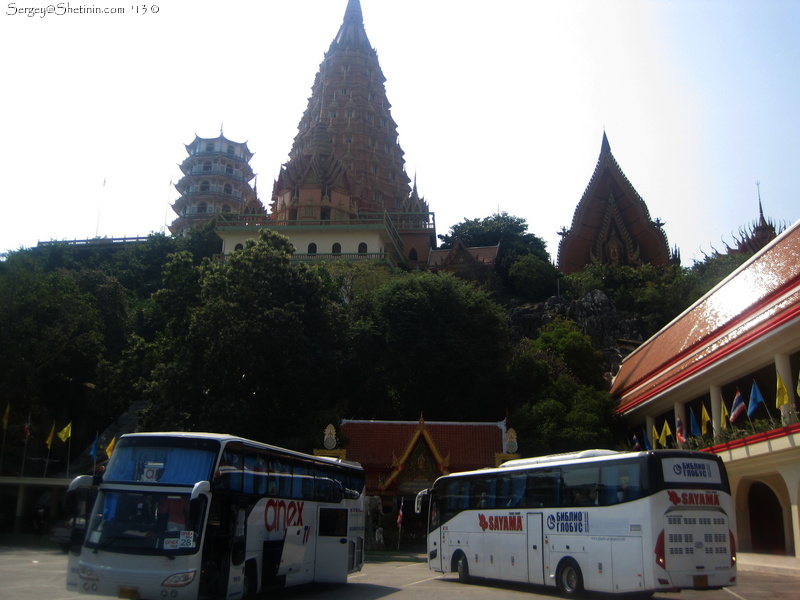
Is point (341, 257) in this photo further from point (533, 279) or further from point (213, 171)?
point (213, 171)

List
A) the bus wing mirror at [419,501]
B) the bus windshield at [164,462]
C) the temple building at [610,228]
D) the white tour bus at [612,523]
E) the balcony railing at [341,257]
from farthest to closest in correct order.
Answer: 1. the temple building at [610,228]
2. the balcony railing at [341,257]
3. the bus wing mirror at [419,501]
4. the white tour bus at [612,523]
5. the bus windshield at [164,462]

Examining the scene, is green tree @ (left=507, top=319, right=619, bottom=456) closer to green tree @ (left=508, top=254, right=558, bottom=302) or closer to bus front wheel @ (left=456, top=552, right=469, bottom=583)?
bus front wheel @ (left=456, top=552, right=469, bottom=583)

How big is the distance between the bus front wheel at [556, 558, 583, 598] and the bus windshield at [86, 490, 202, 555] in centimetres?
680

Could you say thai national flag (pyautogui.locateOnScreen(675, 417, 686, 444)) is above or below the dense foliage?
below

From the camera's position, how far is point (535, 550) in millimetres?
14484

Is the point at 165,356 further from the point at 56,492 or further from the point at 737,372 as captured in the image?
the point at 737,372

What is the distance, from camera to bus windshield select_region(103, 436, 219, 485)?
419 inches

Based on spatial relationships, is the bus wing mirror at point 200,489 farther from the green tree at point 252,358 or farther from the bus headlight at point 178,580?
the green tree at point 252,358

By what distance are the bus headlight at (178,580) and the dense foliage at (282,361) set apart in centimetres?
1788

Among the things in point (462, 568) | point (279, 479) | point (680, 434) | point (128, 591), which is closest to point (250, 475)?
point (279, 479)

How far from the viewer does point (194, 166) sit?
85000 millimetres

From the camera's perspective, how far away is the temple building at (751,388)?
59.3 feet

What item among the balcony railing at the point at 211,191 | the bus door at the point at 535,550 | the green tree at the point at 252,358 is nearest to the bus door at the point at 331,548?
the bus door at the point at 535,550

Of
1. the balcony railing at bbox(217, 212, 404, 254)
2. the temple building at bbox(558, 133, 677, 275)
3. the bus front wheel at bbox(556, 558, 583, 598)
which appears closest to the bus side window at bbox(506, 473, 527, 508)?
the bus front wheel at bbox(556, 558, 583, 598)
